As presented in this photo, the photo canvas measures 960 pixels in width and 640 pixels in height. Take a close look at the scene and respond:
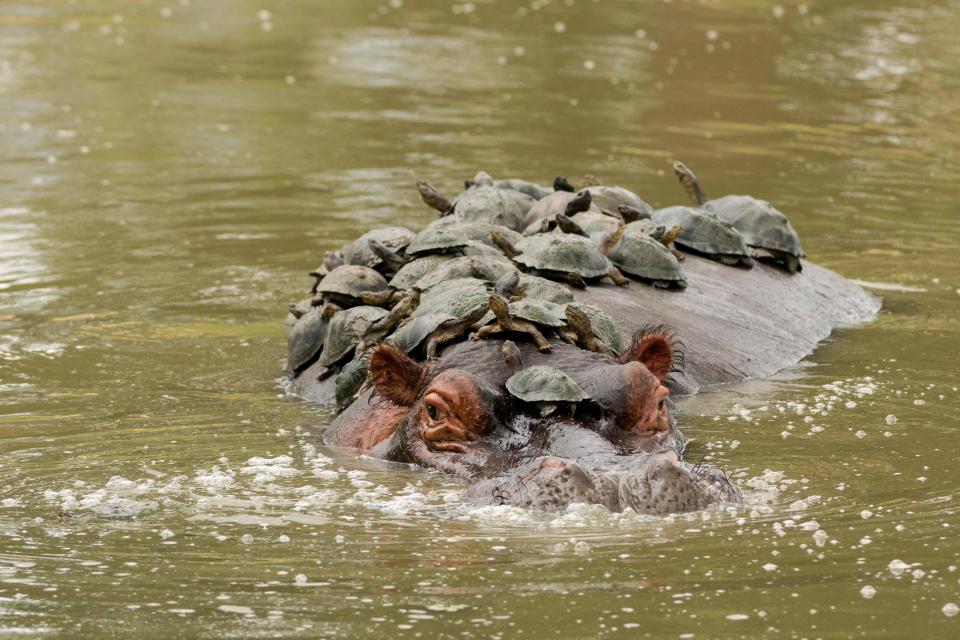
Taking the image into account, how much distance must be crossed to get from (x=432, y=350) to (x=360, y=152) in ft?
33.9

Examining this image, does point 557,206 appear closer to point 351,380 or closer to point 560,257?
point 560,257

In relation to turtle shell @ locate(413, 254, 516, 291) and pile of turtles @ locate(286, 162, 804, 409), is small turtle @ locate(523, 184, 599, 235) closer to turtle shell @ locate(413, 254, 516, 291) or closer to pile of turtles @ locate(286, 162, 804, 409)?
pile of turtles @ locate(286, 162, 804, 409)

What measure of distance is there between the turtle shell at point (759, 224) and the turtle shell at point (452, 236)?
7.23 ft

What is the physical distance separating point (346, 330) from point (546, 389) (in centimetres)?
213

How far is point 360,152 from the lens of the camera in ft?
61.1

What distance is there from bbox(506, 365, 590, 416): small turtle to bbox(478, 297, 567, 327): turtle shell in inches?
23.9

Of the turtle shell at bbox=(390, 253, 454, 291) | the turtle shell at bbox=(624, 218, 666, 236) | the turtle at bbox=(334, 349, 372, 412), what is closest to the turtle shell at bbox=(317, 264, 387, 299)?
the turtle shell at bbox=(390, 253, 454, 291)

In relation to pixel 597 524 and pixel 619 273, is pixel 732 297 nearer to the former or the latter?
pixel 619 273

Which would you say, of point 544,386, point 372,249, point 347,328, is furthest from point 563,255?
point 544,386

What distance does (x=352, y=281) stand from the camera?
9922mm

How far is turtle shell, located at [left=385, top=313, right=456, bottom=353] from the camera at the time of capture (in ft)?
28.2

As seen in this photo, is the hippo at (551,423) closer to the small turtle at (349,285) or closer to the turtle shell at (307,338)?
the turtle shell at (307,338)

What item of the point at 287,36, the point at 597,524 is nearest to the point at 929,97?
the point at 287,36

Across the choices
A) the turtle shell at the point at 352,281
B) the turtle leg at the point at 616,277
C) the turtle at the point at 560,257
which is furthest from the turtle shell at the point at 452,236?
the turtle leg at the point at 616,277
